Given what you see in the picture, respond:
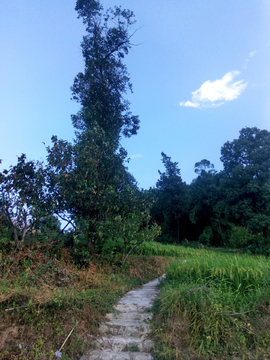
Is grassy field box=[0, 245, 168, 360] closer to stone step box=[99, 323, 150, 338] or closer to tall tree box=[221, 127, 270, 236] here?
stone step box=[99, 323, 150, 338]

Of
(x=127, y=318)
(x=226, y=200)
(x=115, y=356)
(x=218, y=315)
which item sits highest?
(x=226, y=200)

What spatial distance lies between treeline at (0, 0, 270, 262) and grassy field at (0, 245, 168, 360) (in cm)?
54

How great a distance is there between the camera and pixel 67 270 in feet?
19.4

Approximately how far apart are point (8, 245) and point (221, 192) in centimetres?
2514

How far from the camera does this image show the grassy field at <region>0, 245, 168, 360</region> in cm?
400

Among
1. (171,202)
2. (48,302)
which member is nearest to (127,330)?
(48,302)

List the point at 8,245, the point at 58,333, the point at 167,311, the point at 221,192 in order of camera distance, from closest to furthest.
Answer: the point at 58,333, the point at 167,311, the point at 8,245, the point at 221,192

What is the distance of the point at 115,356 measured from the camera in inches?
158

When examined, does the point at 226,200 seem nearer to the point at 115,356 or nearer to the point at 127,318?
the point at 127,318

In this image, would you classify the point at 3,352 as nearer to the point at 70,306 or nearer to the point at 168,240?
the point at 70,306

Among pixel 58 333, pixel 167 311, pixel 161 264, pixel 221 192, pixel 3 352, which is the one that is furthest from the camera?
pixel 221 192

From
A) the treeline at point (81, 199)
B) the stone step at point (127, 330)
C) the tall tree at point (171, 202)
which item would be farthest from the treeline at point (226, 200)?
the stone step at point (127, 330)

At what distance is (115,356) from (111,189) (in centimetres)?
356

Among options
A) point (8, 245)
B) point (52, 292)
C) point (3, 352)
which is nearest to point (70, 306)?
point (52, 292)
